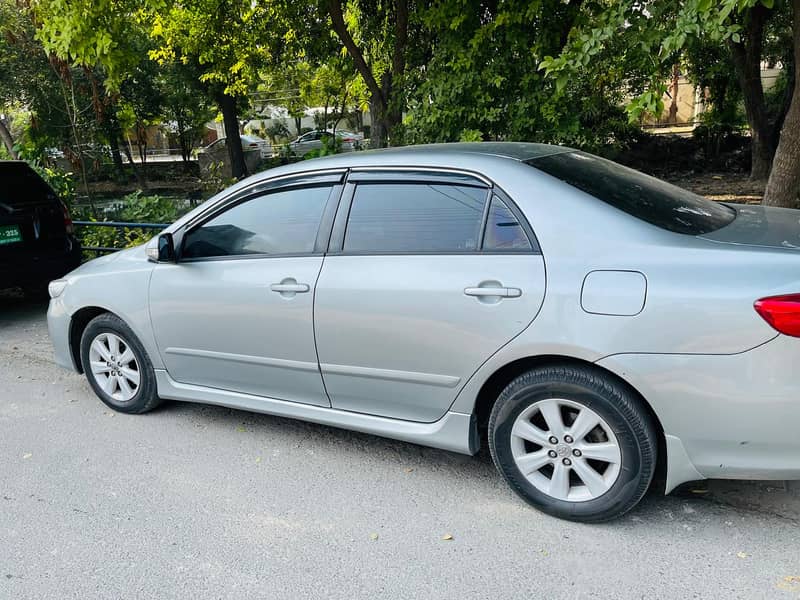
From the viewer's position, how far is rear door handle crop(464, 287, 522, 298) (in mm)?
2939

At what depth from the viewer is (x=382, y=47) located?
392 inches

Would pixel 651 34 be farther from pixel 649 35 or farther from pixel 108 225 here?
pixel 108 225

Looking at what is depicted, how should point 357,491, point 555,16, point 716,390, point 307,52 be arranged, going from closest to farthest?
point 716,390
point 357,491
point 555,16
point 307,52

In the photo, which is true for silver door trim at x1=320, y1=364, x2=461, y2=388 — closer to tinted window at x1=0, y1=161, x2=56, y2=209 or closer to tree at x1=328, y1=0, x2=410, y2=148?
tinted window at x1=0, y1=161, x2=56, y2=209

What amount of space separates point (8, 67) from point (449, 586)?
18254 mm

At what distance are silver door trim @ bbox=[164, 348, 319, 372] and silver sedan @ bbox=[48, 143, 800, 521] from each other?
1cm

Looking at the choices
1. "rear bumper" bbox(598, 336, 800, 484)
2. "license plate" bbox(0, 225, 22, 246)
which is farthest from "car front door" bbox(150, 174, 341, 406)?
"license plate" bbox(0, 225, 22, 246)

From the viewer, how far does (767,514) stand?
3084mm

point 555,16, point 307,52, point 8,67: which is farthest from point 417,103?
point 8,67

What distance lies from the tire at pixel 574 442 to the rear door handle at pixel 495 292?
351mm

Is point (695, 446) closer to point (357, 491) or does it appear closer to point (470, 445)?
point (470, 445)

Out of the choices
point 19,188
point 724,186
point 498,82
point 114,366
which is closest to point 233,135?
point 724,186

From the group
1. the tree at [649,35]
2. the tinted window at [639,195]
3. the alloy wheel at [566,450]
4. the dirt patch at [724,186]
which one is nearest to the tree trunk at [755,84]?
the dirt patch at [724,186]

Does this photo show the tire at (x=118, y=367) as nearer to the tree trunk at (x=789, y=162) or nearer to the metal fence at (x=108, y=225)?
the metal fence at (x=108, y=225)
